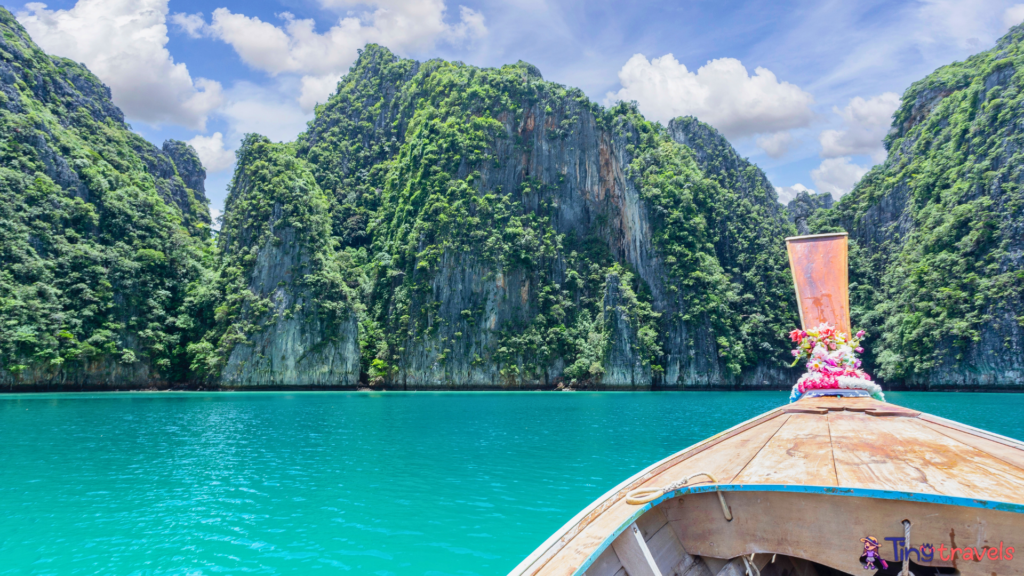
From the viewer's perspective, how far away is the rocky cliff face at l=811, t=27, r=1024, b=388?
51.6 m

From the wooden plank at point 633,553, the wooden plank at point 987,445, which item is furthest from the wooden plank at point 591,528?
the wooden plank at point 987,445

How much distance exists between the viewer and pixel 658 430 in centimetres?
2164

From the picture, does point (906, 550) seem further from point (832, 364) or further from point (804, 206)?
point (804, 206)

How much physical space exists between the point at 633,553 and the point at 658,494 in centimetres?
44

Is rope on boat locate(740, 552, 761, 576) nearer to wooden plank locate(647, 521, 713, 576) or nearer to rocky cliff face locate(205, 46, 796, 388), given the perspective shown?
wooden plank locate(647, 521, 713, 576)

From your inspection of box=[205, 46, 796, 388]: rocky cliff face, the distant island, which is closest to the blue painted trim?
the distant island

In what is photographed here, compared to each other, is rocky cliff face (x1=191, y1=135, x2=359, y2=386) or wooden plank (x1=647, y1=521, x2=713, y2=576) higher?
rocky cliff face (x1=191, y1=135, x2=359, y2=386)

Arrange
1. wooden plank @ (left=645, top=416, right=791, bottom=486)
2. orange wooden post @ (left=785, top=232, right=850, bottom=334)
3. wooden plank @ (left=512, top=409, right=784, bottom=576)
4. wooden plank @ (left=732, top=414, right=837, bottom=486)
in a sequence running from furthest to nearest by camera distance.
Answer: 1. orange wooden post @ (left=785, top=232, right=850, bottom=334)
2. wooden plank @ (left=645, top=416, right=791, bottom=486)
3. wooden plank @ (left=732, top=414, right=837, bottom=486)
4. wooden plank @ (left=512, top=409, right=784, bottom=576)

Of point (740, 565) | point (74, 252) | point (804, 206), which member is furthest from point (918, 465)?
point (804, 206)

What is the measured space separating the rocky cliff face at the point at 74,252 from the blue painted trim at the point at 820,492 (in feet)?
190

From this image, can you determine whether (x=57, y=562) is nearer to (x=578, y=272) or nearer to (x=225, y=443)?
(x=225, y=443)

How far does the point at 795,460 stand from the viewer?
405 centimetres

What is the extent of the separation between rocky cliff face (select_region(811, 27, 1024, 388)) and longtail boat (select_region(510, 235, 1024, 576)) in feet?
210

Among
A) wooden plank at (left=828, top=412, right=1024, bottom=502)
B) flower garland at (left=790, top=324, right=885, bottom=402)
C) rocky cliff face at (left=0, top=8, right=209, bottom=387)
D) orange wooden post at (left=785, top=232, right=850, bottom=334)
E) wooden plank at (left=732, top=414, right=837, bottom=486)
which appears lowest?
wooden plank at (left=732, top=414, right=837, bottom=486)
